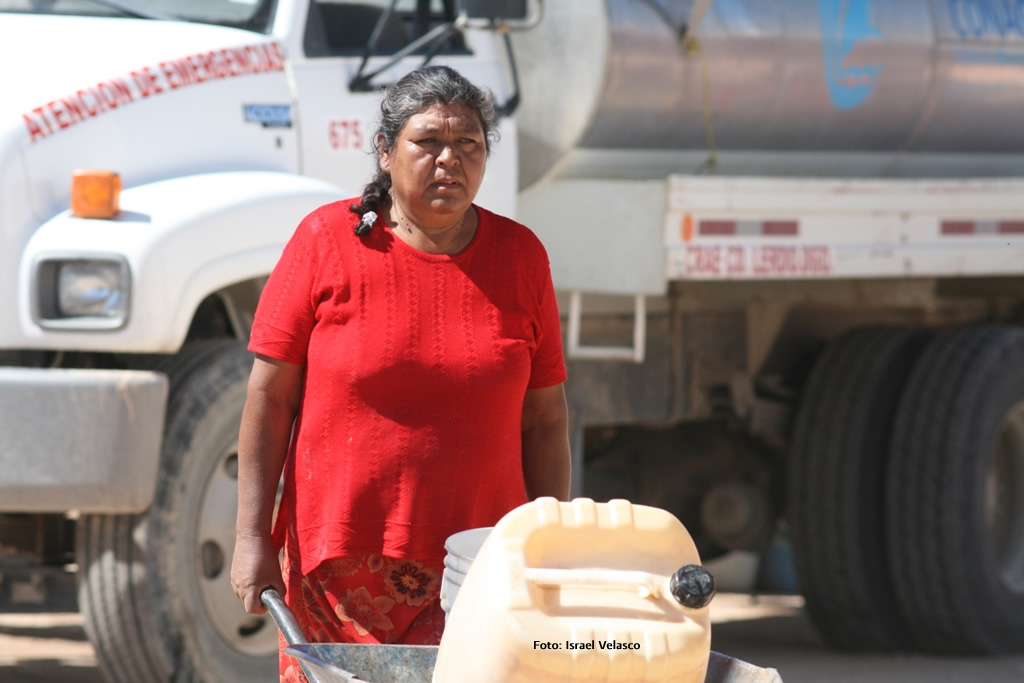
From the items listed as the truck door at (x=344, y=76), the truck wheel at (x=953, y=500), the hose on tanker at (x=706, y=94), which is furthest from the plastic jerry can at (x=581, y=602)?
the truck wheel at (x=953, y=500)

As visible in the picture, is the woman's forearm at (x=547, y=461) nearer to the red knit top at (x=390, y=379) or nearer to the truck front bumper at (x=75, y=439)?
the red knit top at (x=390, y=379)

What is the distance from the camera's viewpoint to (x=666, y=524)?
7.06ft

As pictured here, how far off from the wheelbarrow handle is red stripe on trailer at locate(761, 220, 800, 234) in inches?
134

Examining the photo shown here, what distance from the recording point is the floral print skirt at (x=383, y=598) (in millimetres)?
2818

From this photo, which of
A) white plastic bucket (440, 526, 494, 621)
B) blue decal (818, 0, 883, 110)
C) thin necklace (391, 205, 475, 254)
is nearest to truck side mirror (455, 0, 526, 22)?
blue decal (818, 0, 883, 110)

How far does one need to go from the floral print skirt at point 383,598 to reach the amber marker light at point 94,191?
1668 mm

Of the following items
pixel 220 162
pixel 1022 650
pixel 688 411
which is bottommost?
pixel 1022 650

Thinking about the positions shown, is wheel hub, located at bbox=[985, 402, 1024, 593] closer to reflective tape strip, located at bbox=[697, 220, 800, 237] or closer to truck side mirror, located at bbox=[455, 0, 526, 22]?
reflective tape strip, located at bbox=[697, 220, 800, 237]

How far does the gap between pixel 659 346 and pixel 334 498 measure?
3.72 m

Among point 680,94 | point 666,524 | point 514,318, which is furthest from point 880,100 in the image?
point 666,524

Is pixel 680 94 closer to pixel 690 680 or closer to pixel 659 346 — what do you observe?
pixel 659 346

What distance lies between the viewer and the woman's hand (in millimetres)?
2828

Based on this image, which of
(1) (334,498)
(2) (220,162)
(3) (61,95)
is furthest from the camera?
(2) (220,162)

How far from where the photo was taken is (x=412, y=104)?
2801 millimetres
